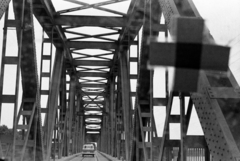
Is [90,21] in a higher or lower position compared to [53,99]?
higher

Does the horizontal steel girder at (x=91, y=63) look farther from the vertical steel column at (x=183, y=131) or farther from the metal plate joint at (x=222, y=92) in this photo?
the metal plate joint at (x=222, y=92)

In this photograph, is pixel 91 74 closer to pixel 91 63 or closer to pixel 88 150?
pixel 91 63

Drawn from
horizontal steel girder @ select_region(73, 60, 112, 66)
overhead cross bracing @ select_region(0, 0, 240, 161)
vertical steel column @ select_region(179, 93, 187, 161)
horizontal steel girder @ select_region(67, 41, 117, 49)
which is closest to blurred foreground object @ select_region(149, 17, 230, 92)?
overhead cross bracing @ select_region(0, 0, 240, 161)

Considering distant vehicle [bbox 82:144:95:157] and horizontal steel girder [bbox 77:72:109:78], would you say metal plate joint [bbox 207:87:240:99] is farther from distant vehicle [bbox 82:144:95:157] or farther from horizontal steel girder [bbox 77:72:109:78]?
distant vehicle [bbox 82:144:95:157]

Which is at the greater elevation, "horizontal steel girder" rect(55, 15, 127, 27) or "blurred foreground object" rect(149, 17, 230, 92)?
"horizontal steel girder" rect(55, 15, 127, 27)

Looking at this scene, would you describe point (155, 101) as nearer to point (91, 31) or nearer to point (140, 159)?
point (140, 159)

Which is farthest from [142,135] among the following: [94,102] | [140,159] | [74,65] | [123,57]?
[94,102]

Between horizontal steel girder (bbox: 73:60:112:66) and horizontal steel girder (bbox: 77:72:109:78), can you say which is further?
horizontal steel girder (bbox: 77:72:109:78)

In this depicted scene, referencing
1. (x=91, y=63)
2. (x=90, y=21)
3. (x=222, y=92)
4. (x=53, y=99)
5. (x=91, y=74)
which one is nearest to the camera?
(x=222, y=92)

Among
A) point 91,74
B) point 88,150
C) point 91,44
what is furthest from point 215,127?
point 88,150

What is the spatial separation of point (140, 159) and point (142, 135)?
1.63 metres

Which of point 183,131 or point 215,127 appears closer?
point 215,127

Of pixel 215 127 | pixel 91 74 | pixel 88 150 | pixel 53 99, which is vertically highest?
pixel 91 74

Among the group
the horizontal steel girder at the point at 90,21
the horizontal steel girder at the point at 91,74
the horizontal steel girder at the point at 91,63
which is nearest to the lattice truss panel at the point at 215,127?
the horizontal steel girder at the point at 90,21
